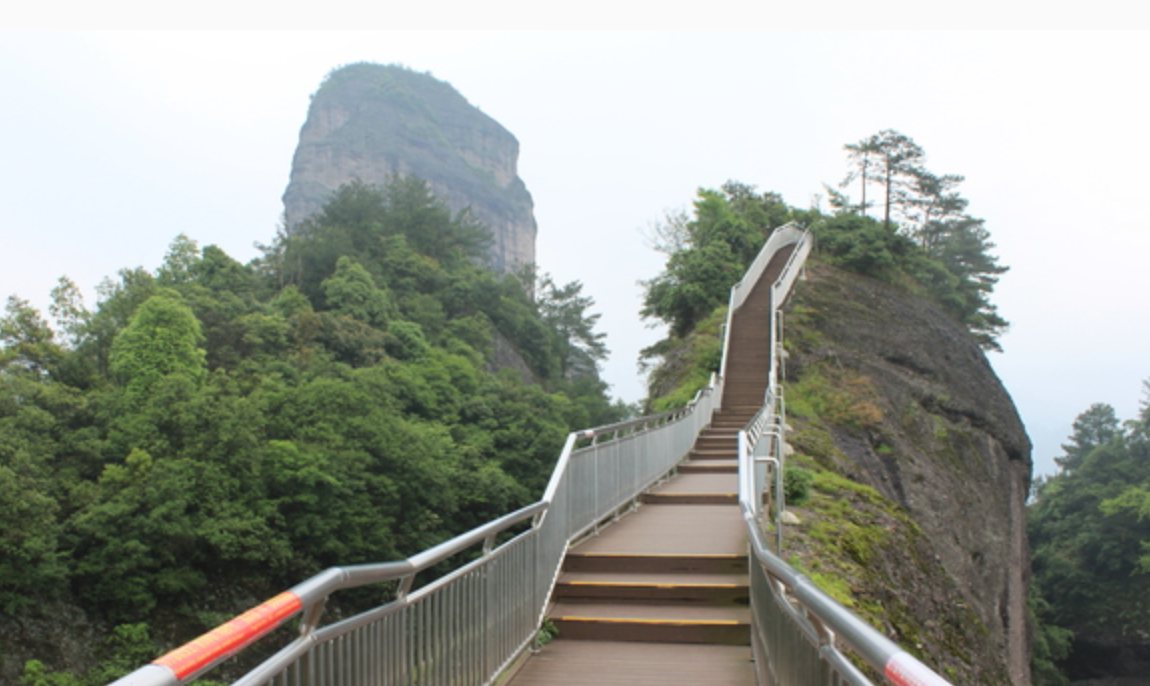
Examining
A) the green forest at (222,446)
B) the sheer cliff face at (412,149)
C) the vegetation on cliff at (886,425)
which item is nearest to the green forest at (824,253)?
the vegetation on cliff at (886,425)

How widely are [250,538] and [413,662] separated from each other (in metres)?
26.7

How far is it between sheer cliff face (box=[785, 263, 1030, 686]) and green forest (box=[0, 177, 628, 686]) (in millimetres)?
17388

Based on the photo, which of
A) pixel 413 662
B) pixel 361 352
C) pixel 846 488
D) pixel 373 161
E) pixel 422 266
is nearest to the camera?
pixel 413 662

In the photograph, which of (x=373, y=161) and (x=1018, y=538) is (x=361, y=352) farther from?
(x=373, y=161)

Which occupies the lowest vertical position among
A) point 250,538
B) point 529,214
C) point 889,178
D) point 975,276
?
point 250,538

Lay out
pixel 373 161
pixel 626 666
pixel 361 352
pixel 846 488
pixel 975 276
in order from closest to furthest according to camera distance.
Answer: pixel 626 666
pixel 846 488
pixel 361 352
pixel 975 276
pixel 373 161

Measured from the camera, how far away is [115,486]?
2906 cm

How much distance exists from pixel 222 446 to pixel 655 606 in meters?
26.8

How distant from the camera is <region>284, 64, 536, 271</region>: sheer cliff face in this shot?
440ft

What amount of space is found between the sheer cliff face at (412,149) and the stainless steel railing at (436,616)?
114 m

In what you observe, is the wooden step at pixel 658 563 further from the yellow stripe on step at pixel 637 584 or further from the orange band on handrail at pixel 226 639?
the orange band on handrail at pixel 226 639

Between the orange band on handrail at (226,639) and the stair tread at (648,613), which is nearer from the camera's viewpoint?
the orange band on handrail at (226,639)

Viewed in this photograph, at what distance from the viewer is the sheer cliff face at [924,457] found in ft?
35.8

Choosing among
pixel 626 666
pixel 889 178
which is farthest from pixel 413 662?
pixel 889 178
